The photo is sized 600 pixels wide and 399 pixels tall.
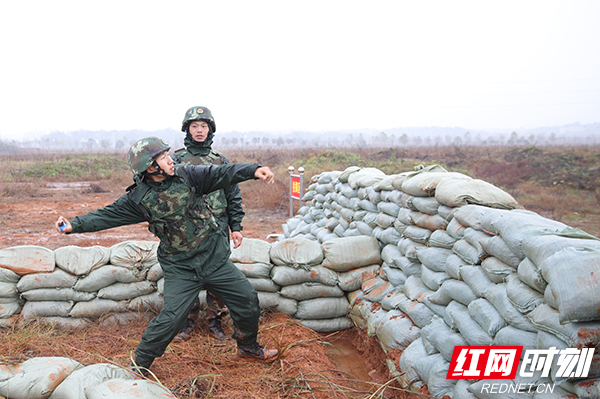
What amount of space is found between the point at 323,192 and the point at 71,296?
11.4 ft

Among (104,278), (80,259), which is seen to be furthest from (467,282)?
(80,259)

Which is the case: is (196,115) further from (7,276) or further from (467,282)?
(467,282)

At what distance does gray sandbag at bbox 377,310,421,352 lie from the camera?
2.61m

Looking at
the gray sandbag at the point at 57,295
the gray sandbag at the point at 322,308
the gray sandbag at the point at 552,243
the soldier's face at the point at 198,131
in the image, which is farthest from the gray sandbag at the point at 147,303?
the gray sandbag at the point at 552,243

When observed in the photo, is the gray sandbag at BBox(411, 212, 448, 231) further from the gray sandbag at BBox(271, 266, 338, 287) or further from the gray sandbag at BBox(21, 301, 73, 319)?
the gray sandbag at BBox(21, 301, 73, 319)

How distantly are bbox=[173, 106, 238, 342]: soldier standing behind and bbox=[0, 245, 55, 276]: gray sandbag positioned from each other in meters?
1.26

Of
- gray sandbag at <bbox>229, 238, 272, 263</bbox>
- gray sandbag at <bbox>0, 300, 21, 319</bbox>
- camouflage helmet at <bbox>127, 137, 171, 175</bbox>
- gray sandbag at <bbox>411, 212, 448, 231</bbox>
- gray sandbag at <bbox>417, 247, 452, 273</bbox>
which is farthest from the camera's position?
gray sandbag at <bbox>229, 238, 272, 263</bbox>

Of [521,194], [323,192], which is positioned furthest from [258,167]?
[521,194]

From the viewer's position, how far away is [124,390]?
1.65 meters

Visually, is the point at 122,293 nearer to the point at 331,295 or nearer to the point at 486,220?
the point at 331,295

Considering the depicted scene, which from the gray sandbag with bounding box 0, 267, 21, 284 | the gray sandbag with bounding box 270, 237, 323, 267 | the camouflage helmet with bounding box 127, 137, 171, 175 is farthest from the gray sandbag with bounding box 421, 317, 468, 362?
the gray sandbag with bounding box 0, 267, 21, 284

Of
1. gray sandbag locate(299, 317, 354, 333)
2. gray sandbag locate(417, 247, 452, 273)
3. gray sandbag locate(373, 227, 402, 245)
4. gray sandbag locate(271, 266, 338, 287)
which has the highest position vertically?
gray sandbag locate(417, 247, 452, 273)

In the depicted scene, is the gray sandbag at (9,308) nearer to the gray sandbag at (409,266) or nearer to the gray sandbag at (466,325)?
the gray sandbag at (409,266)

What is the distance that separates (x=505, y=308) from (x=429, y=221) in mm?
1129
